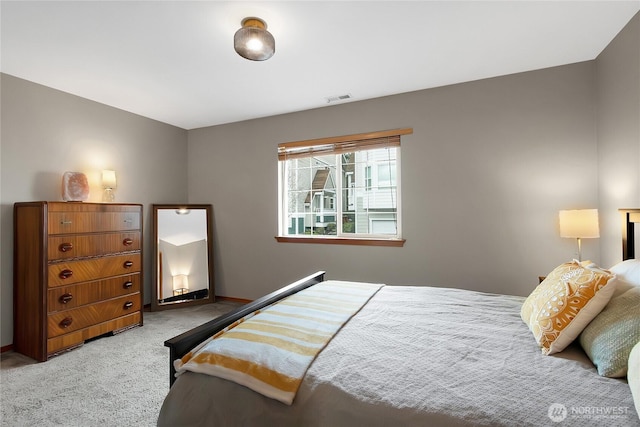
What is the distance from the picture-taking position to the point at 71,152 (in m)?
3.11

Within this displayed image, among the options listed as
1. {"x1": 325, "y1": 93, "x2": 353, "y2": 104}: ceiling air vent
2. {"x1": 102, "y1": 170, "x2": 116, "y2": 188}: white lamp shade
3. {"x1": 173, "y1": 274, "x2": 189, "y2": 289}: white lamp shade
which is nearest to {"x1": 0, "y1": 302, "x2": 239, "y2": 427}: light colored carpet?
{"x1": 173, "y1": 274, "x2": 189, "y2": 289}: white lamp shade

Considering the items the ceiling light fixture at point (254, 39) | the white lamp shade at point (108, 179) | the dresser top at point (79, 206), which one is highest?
the ceiling light fixture at point (254, 39)

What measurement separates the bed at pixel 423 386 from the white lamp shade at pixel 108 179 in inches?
108

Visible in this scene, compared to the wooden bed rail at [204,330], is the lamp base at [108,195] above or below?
above

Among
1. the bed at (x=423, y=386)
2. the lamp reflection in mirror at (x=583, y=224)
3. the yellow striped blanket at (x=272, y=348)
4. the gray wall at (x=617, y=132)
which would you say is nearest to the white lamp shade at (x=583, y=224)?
the lamp reflection in mirror at (x=583, y=224)

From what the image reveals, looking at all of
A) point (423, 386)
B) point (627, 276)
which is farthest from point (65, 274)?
point (627, 276)

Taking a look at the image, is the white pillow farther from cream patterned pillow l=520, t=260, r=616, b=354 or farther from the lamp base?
the lamp base

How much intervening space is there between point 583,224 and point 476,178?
0.91m

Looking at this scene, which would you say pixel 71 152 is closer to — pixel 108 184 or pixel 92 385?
pixel 108 184

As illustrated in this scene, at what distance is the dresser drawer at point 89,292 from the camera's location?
2.56 m

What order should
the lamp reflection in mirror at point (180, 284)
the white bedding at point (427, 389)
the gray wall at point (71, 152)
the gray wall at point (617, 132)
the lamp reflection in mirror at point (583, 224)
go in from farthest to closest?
1. the lamp reflection in mirror at point (180, 284)
2. the gray wall at point (71, 152)
3. the lamp reflection in mirror at point (583, 224)
4. the gray wall at point (617, 132)
5. the white bedding at point (427, 389)

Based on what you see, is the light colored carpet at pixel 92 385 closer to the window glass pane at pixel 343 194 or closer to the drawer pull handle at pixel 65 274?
the drawer pull handle at pixel 65 274

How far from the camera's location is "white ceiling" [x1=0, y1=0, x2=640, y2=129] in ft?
6.22

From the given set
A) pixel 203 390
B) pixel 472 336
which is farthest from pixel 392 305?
pixel 203 390
